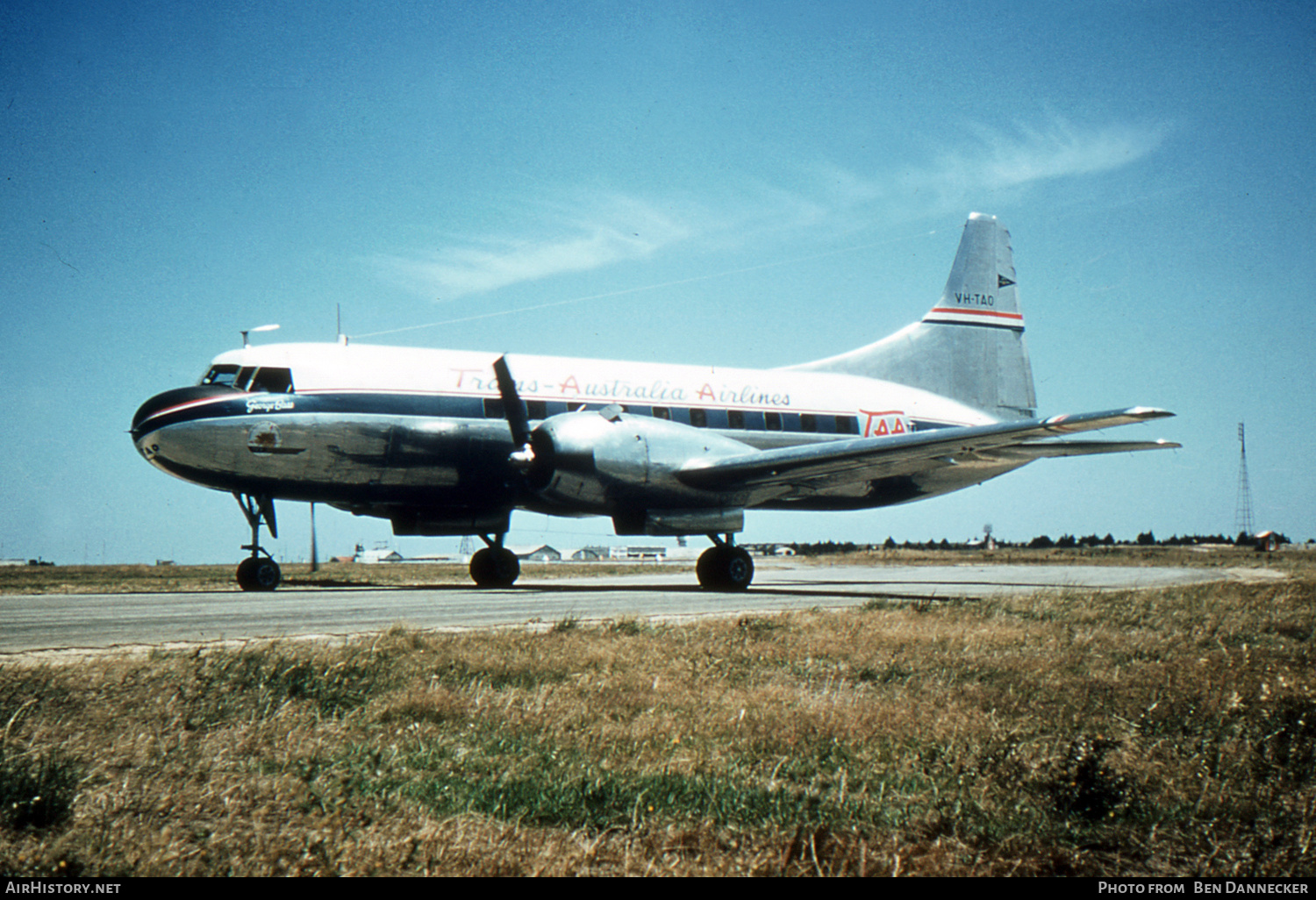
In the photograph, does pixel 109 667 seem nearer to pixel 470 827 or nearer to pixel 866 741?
pixel 470 827

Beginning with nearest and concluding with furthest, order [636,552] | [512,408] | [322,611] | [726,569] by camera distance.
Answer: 1. [322,611]
2. [512,408]
3. [726,569]
4. [636,552]

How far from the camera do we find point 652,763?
3.89 meters

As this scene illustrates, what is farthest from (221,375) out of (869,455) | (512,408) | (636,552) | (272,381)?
(636,552)

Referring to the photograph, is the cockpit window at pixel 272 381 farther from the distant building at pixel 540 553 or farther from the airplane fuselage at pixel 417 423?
the distant building at pixel 540 553

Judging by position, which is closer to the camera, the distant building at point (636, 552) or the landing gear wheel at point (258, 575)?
the landing gear wheel at point (258, 575)

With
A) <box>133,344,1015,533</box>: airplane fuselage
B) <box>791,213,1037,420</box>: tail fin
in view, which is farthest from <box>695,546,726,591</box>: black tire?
<box>791,213,1037,420</box>: tail fin

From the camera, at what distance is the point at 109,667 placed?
5562 mm

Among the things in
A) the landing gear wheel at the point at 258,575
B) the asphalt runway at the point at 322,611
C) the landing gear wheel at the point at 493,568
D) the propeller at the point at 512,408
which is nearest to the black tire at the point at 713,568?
the asphalt runway at the point at 322,611

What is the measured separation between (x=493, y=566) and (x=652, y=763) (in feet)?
54.4

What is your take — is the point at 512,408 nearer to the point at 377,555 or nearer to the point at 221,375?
the point at 221,375

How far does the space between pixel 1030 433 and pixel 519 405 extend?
9642 millimetres

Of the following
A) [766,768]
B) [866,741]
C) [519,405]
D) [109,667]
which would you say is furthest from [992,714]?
[519,405]

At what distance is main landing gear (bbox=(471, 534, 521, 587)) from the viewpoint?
784 inches

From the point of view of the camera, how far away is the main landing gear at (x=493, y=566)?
1992 centimetres
